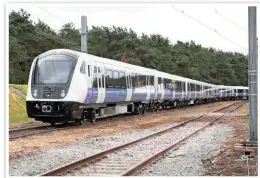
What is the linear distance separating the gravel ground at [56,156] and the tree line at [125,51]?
622 inches

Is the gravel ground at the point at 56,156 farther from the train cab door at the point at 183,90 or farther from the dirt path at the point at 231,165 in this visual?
the train cab door at the point at 183,90

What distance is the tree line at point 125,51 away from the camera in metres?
31.1

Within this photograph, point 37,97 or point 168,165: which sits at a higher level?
point 37,97

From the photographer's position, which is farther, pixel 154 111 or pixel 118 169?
pixel 154 111

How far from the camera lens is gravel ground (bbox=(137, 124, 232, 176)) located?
9.07 m

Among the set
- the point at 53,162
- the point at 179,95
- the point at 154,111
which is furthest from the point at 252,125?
the point at 179,95

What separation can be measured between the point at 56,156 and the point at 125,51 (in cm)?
3998

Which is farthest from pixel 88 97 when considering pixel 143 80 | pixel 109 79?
pixel 143 80

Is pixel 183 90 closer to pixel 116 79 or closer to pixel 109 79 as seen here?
pixel 116 79

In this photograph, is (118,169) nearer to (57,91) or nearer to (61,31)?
(57,91)

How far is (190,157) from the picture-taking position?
10.7 metres

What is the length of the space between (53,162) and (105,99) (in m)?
9.28

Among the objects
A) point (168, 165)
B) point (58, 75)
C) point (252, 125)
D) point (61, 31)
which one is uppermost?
point (61, 31)

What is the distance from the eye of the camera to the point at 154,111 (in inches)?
1228
